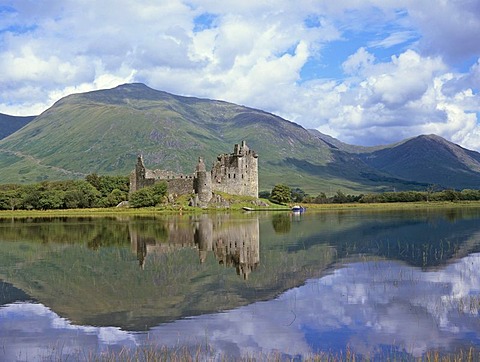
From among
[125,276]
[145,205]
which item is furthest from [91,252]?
[145,205]

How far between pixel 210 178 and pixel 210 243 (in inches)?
2270

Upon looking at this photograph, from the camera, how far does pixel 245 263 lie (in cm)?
3091

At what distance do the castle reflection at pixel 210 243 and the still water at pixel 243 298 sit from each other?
0.17 meters

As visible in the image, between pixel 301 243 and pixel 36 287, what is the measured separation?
800 inches

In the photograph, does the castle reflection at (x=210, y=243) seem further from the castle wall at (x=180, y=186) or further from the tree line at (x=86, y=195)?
the castle wall at (x=180, y=186)

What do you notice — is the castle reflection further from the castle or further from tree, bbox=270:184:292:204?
tree, bbox=270:184:292:204

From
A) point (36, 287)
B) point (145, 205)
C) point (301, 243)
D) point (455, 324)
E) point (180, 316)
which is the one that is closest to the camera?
point (455, 324)

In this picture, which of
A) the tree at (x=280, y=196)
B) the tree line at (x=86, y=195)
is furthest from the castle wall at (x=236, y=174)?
the tree line at (x=86, y=195)

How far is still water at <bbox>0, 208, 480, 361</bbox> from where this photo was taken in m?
16.0

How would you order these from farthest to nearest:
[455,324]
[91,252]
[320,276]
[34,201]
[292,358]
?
[34,201]
[91,252]
[320,276]
[455,324]
[292,358]

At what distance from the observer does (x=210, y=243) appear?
41.6 m

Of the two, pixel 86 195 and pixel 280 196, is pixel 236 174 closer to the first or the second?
pixel 280 196

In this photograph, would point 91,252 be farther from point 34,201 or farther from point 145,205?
point 34,201

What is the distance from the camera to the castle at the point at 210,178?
322 feet
